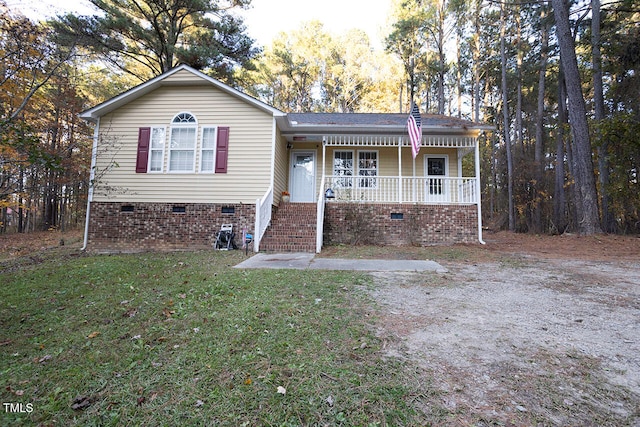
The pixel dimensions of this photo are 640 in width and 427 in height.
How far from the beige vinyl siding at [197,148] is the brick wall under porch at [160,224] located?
25cm

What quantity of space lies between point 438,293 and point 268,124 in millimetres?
7466

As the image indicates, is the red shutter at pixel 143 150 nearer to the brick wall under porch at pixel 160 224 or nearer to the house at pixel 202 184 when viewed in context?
the house at pixel 202 184

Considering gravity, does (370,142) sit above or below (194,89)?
below

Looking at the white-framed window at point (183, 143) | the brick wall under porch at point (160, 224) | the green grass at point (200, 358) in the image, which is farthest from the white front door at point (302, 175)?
the green grass at point (200, 358)

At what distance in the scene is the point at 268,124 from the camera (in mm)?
9398

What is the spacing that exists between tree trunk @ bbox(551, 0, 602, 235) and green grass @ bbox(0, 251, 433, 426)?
9702mm

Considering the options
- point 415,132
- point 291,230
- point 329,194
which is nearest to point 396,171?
point 415,132

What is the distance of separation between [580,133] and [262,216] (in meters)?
10.6

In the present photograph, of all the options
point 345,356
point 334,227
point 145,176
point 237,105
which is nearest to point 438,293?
point 345,356

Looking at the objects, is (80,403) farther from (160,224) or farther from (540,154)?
(540,154)

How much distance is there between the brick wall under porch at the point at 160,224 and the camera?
8984mm

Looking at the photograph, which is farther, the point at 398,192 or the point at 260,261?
the point at 398,192

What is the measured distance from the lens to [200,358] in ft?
7.21

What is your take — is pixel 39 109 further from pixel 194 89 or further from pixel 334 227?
pixel 334 227
